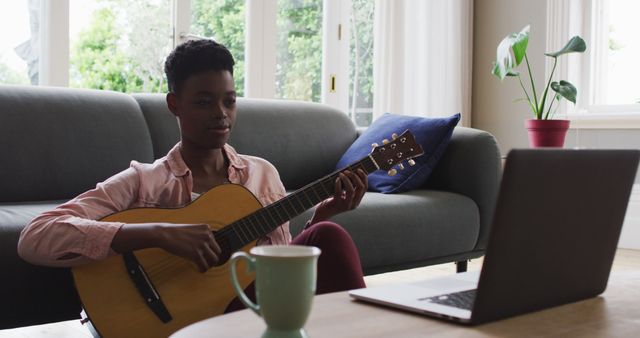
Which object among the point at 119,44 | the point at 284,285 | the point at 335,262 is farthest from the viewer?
the point at 119,44

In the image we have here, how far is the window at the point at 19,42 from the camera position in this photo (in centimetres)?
332

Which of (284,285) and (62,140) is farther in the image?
(62,140)

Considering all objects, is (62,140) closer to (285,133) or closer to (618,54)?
(285,133)

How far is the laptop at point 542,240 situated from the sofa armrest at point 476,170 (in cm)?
181

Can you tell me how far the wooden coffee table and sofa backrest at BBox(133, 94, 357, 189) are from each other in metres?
1.76

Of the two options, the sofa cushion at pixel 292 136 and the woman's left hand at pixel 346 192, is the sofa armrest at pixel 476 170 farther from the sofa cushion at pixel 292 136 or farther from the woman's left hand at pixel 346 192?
the woman's left hand at pixel 346 192

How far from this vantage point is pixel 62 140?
225 centimetres

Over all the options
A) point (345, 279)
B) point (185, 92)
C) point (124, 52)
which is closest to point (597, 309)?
point (345, 279)

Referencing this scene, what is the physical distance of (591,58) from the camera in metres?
4.56

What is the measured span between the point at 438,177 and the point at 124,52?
1.80m

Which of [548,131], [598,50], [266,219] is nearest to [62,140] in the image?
[266,219]

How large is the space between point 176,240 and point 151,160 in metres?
1.23

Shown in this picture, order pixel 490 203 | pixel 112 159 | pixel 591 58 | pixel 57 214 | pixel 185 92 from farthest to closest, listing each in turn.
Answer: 1. pixel 591 58
2. pixel 490 203
3. pixel 112 159
4. pixel 185 92
5. pixel 57 214

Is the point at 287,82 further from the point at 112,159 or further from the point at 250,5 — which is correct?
the point at 112,159
